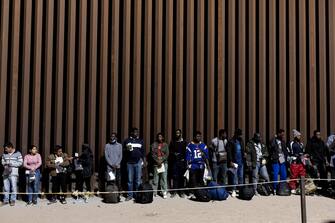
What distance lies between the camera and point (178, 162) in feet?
46.1

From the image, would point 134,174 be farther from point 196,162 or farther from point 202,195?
point 202,195

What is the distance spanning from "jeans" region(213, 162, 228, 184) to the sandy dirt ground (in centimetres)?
69

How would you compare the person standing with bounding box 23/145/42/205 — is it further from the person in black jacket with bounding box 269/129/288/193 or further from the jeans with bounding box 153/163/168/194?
the person in black jacket with bounding box 269/129/288/193

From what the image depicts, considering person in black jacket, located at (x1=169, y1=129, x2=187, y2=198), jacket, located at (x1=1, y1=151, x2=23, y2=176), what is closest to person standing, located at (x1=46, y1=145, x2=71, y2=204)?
jacket, located at (x1=1, y1=151, x2=23, y2=176)

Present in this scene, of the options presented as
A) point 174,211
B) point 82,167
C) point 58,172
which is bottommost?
point 174,211

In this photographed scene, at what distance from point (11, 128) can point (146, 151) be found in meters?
3.65

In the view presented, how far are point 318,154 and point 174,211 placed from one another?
4857 mm

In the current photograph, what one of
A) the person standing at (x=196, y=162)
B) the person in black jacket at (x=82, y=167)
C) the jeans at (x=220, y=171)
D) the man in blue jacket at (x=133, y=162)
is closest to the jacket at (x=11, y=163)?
the person in black jacket at (x=82, y=167)

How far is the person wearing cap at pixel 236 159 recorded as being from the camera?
14.2 meters

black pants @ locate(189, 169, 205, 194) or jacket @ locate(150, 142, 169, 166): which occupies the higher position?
jacket @ locate(150, 142, 169, 166)

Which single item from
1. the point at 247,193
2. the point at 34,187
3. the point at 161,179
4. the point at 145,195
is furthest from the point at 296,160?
the point at 34,187

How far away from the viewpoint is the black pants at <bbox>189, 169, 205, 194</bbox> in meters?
13.5

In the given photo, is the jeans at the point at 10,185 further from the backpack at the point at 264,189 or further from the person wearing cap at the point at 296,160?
the person wearing cap at the point at 296,160

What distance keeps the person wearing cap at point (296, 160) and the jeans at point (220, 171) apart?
6.20 ft
